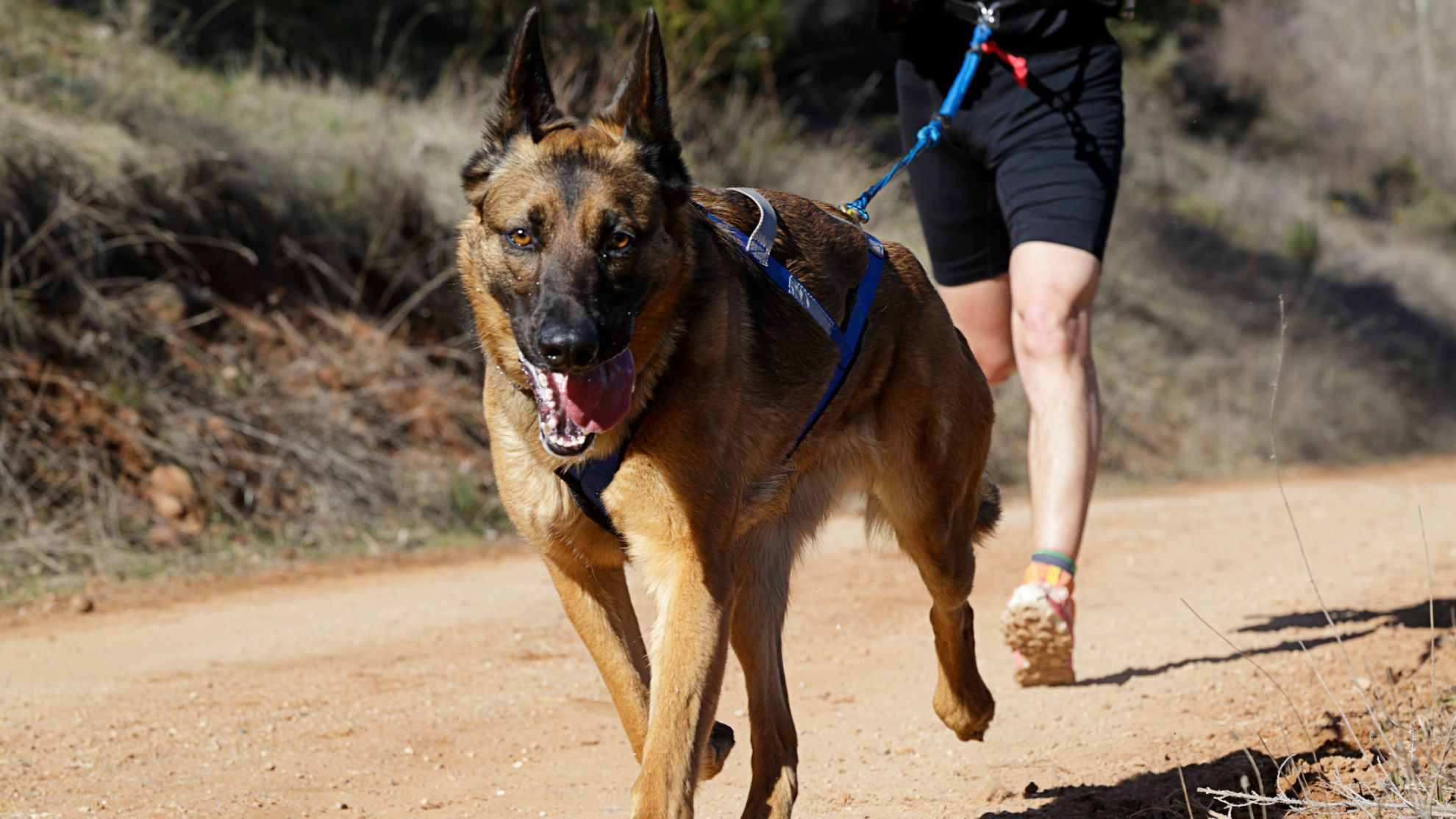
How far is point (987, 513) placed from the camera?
441 centimetres

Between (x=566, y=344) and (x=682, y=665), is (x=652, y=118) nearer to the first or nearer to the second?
(x=566, y=344)

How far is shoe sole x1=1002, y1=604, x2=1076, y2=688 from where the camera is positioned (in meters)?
4.41

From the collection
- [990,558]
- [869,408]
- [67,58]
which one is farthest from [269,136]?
[869,408]

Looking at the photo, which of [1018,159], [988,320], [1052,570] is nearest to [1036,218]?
[1018,159]

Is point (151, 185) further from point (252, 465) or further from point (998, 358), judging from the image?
point (998, 358)

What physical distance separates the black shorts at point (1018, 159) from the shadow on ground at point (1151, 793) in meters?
1.75

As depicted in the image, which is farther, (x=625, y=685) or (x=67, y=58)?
(x=67, y=58)

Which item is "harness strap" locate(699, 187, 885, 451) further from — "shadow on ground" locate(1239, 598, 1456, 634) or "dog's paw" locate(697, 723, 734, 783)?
"shadow on ground" locate(1239, 598, 1456, 634)

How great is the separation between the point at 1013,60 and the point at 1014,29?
14 centimetres

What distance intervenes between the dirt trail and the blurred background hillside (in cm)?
125

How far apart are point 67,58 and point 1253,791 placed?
28.8 feet

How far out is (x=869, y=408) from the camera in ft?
13.0

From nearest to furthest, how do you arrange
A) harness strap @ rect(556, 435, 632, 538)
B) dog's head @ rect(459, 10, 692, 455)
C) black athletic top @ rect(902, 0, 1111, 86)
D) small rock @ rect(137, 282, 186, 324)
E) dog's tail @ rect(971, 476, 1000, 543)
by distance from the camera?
dog's head @ rect(459, 10, 692, 455)
harness strap @ rect(556, 435, 632, 538)
dog's tail @ rect(971, 476, 1000, 543)
black athletic top @ rect(902, 0, 1111, 86)
small rock @ rect(137, 282, 186, 324)

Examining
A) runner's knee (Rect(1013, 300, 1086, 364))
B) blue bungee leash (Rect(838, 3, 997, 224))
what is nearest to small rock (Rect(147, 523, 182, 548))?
blue bungee leash (Rect(838, 3, 997, 224))
